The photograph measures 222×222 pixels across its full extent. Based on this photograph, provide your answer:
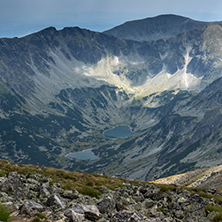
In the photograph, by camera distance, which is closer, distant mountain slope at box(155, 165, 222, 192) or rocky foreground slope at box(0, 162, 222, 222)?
rocky foreground slope at box(0, 162, 222, 222)

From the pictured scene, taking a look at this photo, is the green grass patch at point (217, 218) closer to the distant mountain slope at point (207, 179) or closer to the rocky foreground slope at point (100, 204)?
the rocky foreground slope at point (100, 204)

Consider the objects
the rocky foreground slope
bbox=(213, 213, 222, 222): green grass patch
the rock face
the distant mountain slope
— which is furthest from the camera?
the distant mountain slope

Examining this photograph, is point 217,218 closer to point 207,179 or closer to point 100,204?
point 100,204

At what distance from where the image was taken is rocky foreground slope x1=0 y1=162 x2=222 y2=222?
18.7m

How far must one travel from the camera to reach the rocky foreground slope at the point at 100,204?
18672 mm

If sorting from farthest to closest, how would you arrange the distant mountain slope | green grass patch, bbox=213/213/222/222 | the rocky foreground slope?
the distant mountain slope → green grass patch, bbox=213/213/222/222 → the rocky foreground slope

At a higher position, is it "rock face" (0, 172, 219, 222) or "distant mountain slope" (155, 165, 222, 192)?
"rock face" (0, 172, 219, 222)

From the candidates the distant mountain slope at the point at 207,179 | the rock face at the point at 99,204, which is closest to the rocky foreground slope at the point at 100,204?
the rock face at the point at 99,204

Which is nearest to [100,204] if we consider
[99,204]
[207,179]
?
[99,204]

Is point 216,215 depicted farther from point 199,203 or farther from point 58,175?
point 58,175

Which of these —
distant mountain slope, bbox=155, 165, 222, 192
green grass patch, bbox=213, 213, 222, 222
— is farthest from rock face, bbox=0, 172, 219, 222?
distant mountain slope, bbox=155, 165, 222, 192

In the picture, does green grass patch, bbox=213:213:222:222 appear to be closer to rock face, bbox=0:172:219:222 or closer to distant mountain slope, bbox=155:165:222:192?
rock face, bbox=0:172:219:222

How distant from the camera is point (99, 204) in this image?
22.9 m

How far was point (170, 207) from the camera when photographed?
80.7 feet
